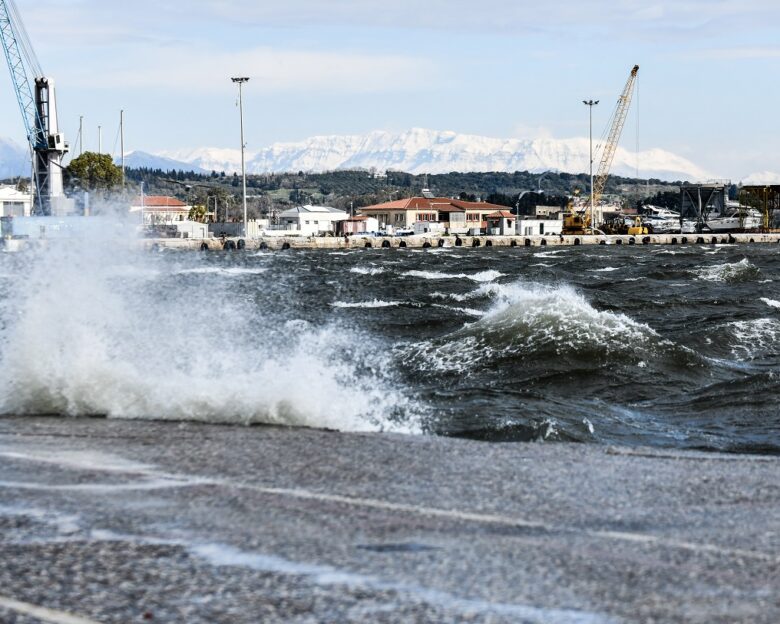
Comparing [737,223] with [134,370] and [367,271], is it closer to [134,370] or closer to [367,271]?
[367,271]

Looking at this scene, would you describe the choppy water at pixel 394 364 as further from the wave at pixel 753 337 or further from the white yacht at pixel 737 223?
the white yacht at pixel 737 223

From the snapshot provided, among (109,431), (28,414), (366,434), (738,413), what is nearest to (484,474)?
(366,434)

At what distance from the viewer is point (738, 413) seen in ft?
50.3

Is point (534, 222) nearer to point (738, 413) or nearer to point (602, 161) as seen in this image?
point (602, 161)

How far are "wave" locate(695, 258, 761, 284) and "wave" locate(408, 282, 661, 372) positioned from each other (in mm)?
26336

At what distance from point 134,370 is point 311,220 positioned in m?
→ 170

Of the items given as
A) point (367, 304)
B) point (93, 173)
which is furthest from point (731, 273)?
point (93, 173)

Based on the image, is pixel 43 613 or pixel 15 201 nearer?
pixel 43 613

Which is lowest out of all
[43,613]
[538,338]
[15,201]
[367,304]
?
[367,304]

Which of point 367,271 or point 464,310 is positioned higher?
point 464,310

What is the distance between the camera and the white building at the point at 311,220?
586 feet

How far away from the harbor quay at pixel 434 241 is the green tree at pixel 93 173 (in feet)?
71.2

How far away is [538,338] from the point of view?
824 inches

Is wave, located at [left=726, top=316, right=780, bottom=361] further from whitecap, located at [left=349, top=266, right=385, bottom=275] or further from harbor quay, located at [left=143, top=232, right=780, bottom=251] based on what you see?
harbor quay, located at [left=143, top=232, right=780, bottom=251]
